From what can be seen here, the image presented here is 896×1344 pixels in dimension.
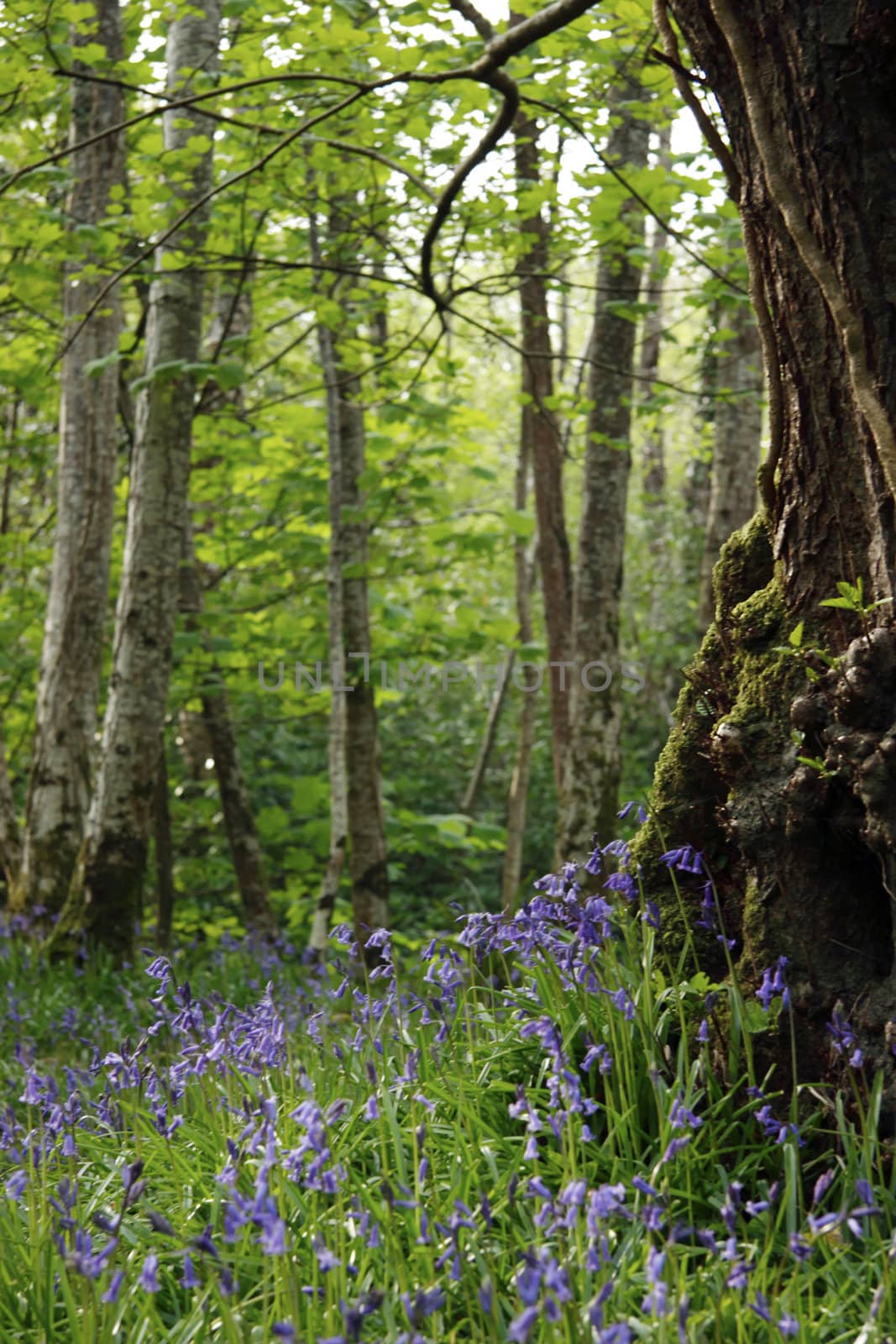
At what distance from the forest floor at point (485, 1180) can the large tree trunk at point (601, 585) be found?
13.8ft

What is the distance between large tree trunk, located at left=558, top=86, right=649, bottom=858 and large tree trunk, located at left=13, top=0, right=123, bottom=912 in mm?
3231

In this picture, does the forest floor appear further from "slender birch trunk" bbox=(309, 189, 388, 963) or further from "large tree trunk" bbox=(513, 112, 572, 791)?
"large tree trunk" bbox=(513, 112, 572, 791)

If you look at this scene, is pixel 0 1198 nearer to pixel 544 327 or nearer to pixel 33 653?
pixel 544 327

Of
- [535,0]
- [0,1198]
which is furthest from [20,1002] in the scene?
[535,0]

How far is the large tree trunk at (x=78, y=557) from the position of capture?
8.01m

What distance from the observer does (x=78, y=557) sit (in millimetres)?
8258

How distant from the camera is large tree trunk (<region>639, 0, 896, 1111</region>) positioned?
244 cm

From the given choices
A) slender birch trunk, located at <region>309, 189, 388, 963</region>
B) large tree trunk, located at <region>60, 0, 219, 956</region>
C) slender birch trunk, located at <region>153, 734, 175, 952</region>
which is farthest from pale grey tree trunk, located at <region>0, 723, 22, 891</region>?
slender birch trunk, located at <region>309, 189, 388, 963</region>

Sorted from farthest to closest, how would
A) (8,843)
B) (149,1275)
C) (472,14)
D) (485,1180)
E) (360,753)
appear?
(8,843) → (360,753) → (472,14) → (485,1180) → (149,1275)

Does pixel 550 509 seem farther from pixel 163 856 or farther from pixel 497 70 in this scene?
pixel 497 70

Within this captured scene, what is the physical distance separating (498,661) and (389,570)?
7.78 m

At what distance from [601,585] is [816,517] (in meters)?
4.99

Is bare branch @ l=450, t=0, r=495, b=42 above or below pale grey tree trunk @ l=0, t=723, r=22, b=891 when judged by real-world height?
above

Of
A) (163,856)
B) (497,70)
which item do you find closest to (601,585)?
(163,856)
